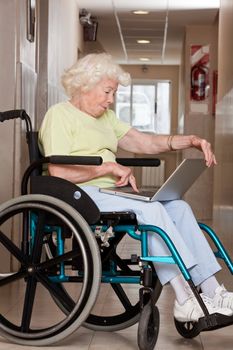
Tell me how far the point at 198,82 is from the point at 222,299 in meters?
8.92

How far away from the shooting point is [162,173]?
16094 millimetres

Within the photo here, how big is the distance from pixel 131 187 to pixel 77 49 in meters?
6.44

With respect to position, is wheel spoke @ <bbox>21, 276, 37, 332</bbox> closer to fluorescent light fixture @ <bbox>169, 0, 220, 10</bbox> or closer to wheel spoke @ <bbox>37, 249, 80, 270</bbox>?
wheel spoke @ <bbox>37, 249, 80, 270</bbox>

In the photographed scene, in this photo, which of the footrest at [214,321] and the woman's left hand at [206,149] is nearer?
the footrest at [214,321]

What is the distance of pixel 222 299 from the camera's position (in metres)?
2.65

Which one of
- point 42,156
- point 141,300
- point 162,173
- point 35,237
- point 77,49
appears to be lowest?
point 162,173

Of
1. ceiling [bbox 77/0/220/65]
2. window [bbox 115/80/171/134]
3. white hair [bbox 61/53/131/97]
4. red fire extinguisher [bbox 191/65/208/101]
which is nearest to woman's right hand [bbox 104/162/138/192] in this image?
white hair [bbox 61/53/131/97]

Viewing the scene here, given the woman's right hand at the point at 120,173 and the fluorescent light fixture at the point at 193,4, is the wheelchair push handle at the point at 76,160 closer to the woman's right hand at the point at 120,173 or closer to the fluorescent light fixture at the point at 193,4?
the woman's right hand at the point at 120,173

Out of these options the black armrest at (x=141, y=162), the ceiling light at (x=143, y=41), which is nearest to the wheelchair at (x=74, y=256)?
the black armrest at (x=141, y=162)

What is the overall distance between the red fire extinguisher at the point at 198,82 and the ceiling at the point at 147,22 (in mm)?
621

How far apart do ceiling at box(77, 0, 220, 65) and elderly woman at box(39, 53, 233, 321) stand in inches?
265

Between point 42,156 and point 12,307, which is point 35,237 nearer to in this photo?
point 42,156

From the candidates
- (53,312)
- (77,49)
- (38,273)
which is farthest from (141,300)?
(77,49)

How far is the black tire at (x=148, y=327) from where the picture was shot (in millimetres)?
2596
